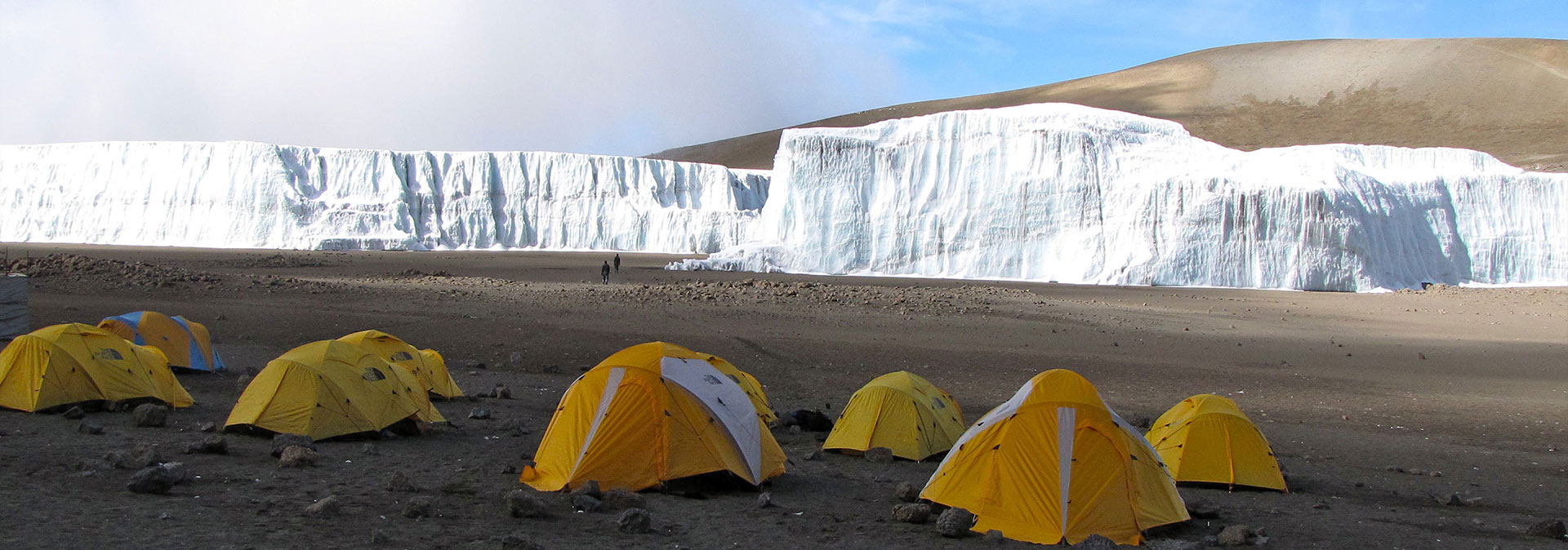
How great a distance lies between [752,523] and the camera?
7.63 meters

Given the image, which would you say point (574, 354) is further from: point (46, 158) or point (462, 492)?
point (46, 158)

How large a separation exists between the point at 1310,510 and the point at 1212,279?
85.7 ft

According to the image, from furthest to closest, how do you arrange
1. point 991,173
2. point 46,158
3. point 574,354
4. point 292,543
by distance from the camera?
point 46,158 → point 991,173 → point 574,354 → point 292,543

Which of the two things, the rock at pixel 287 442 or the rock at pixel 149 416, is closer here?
the rock at pixel 287 442

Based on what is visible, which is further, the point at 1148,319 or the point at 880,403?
the point at 1148,319

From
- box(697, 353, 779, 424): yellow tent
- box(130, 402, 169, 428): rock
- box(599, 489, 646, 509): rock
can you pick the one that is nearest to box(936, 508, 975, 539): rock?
box(599, 489, 646, 509): rock

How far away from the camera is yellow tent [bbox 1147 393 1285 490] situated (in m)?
9.00

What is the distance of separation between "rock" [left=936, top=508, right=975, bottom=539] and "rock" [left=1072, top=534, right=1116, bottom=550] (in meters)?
0.82

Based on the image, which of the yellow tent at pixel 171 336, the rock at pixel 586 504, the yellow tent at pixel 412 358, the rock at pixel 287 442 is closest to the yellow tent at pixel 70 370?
the yellow tent at pixel 171 336

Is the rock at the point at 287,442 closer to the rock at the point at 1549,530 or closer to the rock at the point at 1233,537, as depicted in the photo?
the rock at the point at 1233,537

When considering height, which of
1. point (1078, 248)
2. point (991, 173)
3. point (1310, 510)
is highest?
point (991, 173)

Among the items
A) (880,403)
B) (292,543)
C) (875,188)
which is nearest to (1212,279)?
(875,188)

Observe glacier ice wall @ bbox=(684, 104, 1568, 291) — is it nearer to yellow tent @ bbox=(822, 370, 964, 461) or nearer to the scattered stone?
yellow tent @ bbox=(822, 370, 964, 461)

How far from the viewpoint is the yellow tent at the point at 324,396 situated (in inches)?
378
